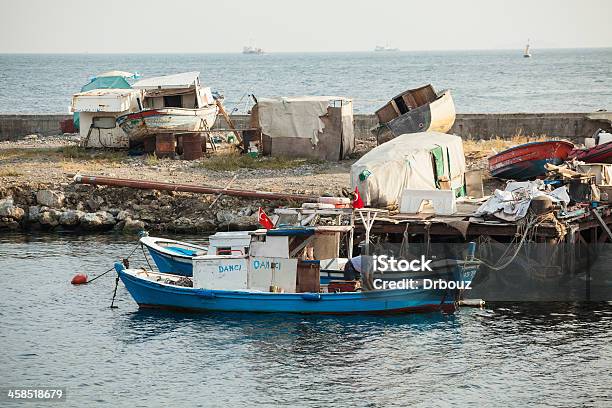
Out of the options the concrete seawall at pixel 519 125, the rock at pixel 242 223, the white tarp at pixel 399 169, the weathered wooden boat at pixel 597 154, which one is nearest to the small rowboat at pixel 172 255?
the rock at pixel 242 223

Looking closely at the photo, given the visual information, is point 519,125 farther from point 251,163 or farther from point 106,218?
point 106,218

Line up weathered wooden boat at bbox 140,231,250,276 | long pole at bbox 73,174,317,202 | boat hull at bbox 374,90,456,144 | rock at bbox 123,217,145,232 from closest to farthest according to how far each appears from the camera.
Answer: weathered wooden boat at bbox 140,231,250,276
long pole at bbox 73,174,317,202
rock at bbox 123,217,145,232
boat hull at bbox 374,90,456,144

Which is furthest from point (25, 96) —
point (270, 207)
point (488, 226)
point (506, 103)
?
point (488, 226)

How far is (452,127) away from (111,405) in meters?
27.4

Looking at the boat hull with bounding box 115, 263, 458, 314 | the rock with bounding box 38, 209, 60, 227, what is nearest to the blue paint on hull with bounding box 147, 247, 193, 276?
the boat hull with bounding box 115, 263, 458, 314

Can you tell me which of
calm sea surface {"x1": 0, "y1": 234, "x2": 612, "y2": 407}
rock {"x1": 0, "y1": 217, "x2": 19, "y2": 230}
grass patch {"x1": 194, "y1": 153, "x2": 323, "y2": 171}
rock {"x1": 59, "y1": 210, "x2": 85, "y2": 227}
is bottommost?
calm sea surface {"x1": 0, "y1": 234, "x2": 612, "y2": 407}

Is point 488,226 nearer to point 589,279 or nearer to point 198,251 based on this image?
point 589,279

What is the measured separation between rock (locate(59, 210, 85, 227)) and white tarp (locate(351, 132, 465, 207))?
405 inches

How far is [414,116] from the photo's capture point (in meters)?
42.5

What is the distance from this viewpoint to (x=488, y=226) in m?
30.3

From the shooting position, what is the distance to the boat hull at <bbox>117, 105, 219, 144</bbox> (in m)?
43.8

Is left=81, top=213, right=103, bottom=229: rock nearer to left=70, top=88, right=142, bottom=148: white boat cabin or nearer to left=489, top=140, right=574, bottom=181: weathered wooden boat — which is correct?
left=70, top=88, right=142, bottom=148: white boat cabin

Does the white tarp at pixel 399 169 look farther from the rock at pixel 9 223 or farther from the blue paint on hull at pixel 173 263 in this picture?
the rock at pixel 9 223

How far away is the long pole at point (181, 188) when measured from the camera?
36938 mm
